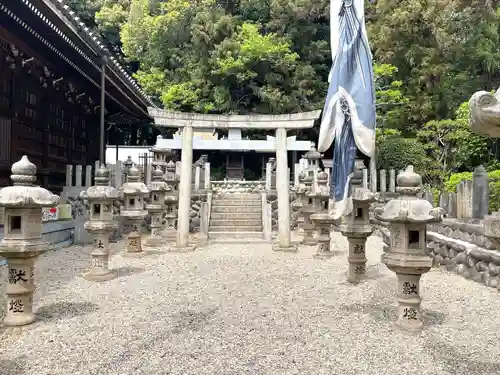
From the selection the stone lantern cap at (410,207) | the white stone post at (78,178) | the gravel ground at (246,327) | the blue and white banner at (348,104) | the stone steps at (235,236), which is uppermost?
the blue and white banner at (348,104)

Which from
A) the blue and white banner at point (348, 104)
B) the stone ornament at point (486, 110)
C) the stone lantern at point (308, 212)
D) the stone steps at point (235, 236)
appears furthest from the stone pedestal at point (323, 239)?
the stone ornament at point (486, 110)

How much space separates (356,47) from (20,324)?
5857 mm

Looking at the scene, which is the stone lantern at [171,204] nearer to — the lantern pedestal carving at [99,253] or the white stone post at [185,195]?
the white stone post at [185,195]

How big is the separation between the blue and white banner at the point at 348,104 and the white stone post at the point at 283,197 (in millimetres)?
3545

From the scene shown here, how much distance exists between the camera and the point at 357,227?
21.8ft

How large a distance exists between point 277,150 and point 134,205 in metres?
3.60

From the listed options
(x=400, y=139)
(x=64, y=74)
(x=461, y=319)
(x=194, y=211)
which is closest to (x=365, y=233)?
(x=461, y=319)

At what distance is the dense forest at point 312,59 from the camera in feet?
62.7

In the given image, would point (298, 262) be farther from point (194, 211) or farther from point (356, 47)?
point (194, 211)

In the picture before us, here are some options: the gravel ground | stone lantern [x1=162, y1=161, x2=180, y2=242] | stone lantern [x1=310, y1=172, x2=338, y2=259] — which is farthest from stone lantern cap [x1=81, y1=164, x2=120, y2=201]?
stone lantern [x1=162, y1=161, x2=180, y2=242]

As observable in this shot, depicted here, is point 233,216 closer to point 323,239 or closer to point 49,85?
point 323,239

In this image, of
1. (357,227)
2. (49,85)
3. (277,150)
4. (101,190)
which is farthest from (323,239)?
(49,85)

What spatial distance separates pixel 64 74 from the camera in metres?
11.4

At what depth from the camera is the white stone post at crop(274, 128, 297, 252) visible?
10.5 meters
